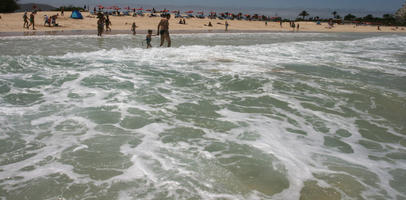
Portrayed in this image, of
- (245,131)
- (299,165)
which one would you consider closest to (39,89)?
(245,131)

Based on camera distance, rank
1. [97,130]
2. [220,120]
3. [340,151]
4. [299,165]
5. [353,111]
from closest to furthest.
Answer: [299,165]
[340,151]
[97,130]
[220,120]
[353,111]

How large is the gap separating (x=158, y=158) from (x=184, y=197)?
87 cm

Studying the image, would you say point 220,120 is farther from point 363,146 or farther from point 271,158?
point 363,146

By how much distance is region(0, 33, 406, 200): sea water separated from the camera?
9.30 ft

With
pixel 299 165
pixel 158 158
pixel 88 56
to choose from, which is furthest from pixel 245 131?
pixel 88 56

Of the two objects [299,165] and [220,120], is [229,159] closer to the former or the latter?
[299,165]

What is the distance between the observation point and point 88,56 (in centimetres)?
1124

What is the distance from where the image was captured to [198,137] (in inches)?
157

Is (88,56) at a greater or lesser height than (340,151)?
greater

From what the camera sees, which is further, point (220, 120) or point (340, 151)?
point (220, 120)

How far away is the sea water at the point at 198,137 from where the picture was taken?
284 centimetres

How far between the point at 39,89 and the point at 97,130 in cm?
317

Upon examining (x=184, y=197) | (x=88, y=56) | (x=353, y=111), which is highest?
(x=88, y=56)

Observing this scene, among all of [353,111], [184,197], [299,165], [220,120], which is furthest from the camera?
[353,111]
